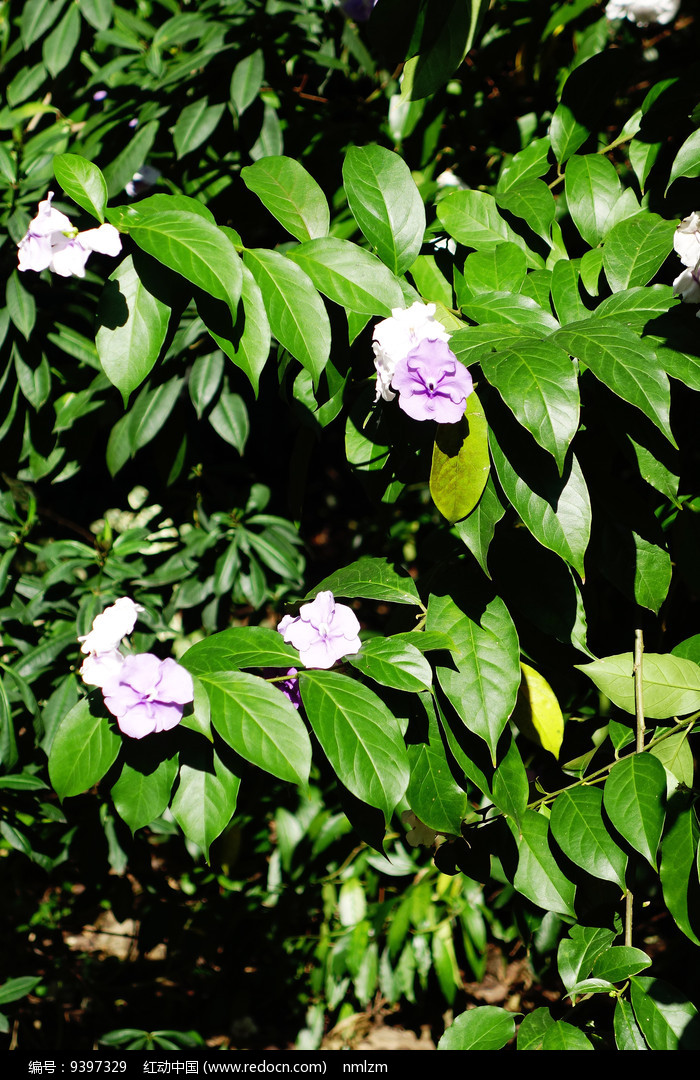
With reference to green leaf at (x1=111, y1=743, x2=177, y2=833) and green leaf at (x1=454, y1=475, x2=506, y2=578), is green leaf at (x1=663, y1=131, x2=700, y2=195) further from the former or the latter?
green leaf at (x1=111, y1=743, x2=177, y2=833)

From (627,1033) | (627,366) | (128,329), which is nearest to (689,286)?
(627,366)

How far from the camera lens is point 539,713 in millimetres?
1098

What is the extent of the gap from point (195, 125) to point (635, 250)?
93cm

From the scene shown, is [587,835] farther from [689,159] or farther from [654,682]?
[689,159]

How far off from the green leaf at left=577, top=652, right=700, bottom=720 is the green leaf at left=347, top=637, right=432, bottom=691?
→ 0.27 m

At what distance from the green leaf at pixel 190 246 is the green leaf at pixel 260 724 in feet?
1.43

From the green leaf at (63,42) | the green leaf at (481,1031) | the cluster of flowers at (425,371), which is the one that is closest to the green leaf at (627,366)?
the cluster of flowers at (425,371)

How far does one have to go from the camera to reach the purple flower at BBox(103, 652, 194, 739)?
86cm

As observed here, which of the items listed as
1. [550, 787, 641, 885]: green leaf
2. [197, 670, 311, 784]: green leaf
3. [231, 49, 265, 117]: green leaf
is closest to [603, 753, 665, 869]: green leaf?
[550, 787, 641, 885]: green leaf

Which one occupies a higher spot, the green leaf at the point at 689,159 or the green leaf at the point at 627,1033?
the green leaf at the point at 689,159

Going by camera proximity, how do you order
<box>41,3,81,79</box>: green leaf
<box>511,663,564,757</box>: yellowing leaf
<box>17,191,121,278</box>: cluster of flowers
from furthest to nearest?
<box>41,3,81,79</box>: green leaf
<box>511,663,564,757</box>: yellowing leaf
<box>17,191,121,278</box>: cluster of flowers

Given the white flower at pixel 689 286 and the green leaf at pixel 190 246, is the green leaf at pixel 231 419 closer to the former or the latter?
the green leaf at pixel 190 246

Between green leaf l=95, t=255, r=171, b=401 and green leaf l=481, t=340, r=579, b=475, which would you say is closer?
green leaf l=481, t=340, r=579, b=475

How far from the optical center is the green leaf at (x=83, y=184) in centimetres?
92
